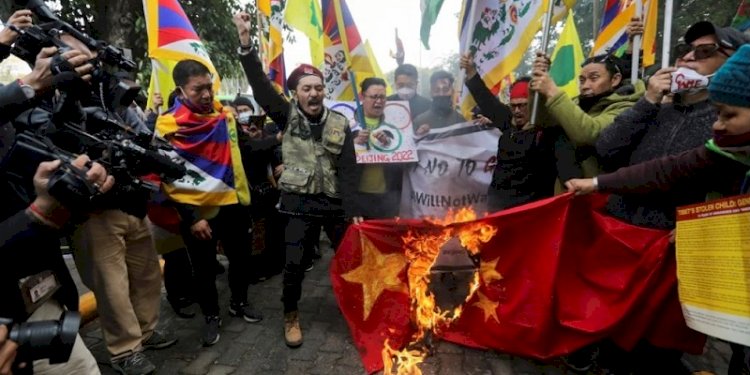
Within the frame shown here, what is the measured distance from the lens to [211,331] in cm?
358

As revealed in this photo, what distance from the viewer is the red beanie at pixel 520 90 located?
3570 millimetres

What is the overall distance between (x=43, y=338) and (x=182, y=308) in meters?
3.00

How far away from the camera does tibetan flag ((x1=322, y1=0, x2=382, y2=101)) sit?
431 centimetres

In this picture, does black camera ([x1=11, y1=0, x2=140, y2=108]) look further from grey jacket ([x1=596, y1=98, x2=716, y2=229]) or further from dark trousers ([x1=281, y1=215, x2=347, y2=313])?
grey jacket ([x1=596, y1=98, x2=716, y2=229])

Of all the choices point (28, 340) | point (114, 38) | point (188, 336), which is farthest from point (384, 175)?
point (114, 38)

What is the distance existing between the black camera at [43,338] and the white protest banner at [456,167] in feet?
10.1

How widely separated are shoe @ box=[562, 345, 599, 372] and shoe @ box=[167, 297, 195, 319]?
3.49m

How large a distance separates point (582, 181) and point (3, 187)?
3.23 m

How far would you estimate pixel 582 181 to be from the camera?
8.96ft

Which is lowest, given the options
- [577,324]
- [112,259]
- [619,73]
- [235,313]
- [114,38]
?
[235,313]

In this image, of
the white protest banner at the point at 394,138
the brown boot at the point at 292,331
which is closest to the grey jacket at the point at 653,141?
the white protest banner at the point at 394,138

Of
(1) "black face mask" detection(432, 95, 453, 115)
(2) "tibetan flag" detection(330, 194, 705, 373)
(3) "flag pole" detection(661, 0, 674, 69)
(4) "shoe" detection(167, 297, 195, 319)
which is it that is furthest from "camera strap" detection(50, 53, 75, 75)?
(1) "black face mask" detection(432, 95, 453, 115)

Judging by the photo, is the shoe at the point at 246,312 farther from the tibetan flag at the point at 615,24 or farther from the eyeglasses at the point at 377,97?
→ the tibetan flag at the point at 615,24

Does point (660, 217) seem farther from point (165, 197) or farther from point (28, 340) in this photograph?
point (165, 197)
